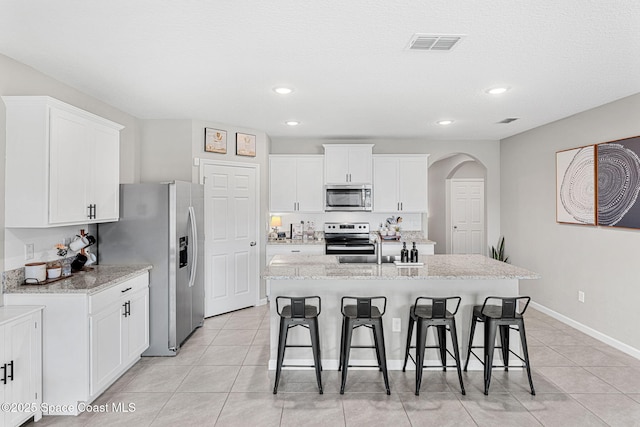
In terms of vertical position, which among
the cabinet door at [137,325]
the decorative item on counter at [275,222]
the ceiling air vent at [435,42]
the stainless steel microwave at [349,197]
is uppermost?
the ceiling air vent at [435,42]

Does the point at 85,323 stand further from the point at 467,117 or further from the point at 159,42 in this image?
the point at 467,117

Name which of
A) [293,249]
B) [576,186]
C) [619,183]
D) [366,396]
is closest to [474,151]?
[576,186]

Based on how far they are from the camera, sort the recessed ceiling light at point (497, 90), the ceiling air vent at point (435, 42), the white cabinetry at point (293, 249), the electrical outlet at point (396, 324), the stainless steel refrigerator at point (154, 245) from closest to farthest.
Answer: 1. the ceiling air vent at point (435, 42)
2. the electrical outlet at point (396, 324)
3. the recessed ceiling light at point (497, 90)
4. the stainless steel refrigerator at point (154, 245)
5. the white cabinetry at point (293, 249)

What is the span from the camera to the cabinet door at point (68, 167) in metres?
2.71

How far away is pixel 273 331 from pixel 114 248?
1853 millimetres

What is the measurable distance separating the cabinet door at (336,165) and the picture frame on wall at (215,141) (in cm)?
162

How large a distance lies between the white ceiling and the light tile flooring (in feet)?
8.64

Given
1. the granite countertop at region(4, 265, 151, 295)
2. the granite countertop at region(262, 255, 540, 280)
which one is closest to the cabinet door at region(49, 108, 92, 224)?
the granite countertop at region(4, 265, 151, 295)

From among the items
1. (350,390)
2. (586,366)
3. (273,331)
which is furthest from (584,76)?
(273,331)

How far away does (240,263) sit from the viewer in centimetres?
519

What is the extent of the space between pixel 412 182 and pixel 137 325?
434 centimetres

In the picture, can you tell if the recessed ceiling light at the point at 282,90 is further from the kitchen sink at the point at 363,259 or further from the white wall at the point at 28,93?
the white wall at the point at 28,93

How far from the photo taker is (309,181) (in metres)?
5.79

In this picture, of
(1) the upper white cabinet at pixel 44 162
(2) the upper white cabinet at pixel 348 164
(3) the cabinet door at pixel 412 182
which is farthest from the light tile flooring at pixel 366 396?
(2) the upper white cabinet at pixel 348 164
